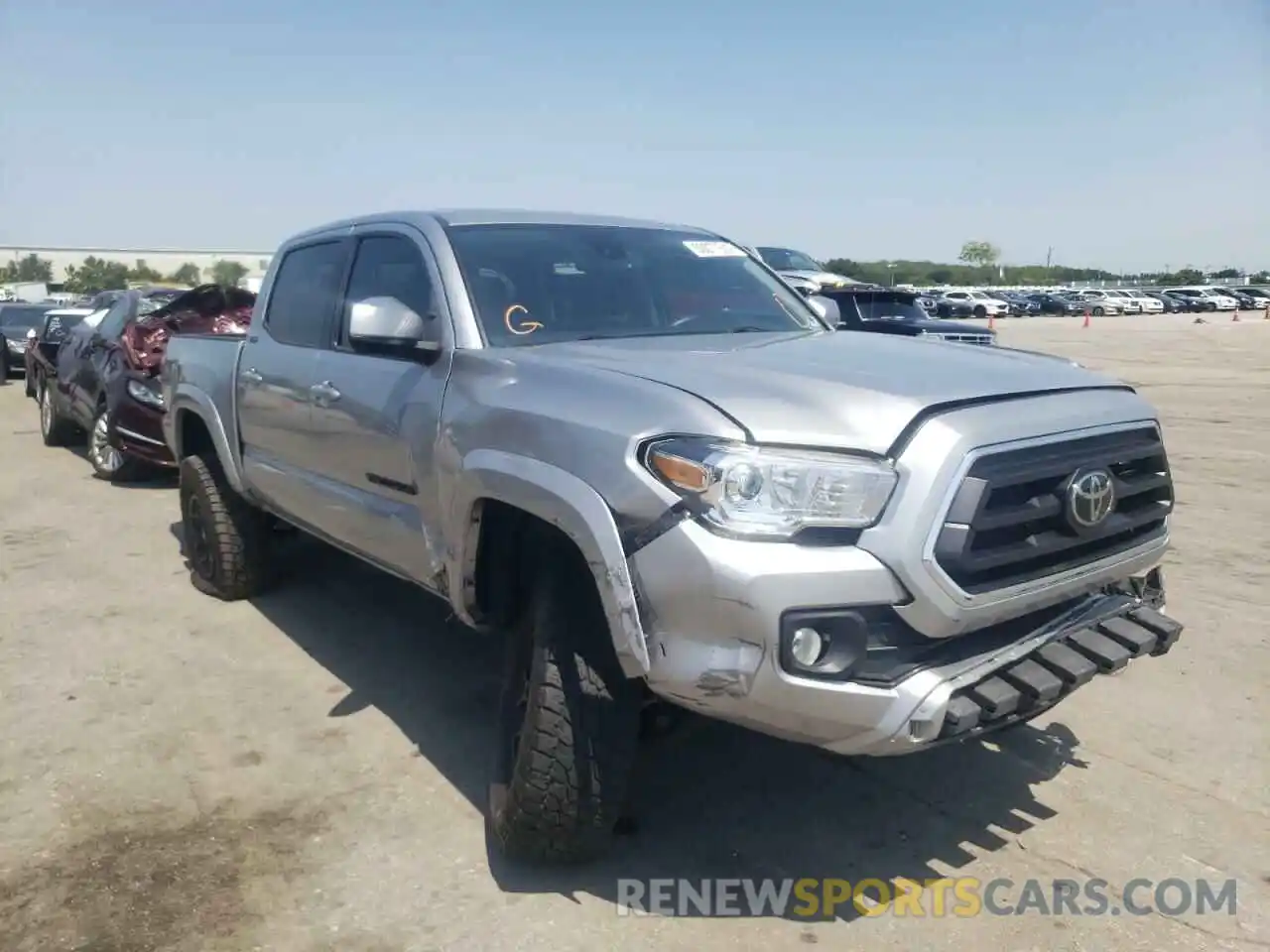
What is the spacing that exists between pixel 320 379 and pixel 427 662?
4.51ft

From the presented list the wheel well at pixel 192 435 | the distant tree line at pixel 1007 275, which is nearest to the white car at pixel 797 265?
the wheel well at pixel 192 435

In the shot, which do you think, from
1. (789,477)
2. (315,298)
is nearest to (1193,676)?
(789,477)

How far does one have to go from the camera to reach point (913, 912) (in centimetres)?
302

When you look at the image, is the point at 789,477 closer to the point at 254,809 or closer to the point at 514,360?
the point at 514,360

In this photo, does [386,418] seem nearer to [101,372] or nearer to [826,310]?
[826,310]

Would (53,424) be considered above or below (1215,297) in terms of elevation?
below

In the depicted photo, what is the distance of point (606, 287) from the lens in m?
4.09

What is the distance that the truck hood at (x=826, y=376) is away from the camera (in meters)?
2.71

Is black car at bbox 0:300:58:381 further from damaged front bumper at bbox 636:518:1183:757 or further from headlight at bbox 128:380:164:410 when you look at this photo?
damaged front bumper at bbox 636:518:1183:757

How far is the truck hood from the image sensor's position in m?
2.71

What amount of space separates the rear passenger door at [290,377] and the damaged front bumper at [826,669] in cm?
231

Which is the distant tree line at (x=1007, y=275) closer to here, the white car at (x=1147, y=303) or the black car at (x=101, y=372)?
the white car at (x=1147, y=303)

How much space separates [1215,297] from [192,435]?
72.2m

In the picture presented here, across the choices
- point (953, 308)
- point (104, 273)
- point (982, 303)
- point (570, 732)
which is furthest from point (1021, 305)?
point (104, 273)
